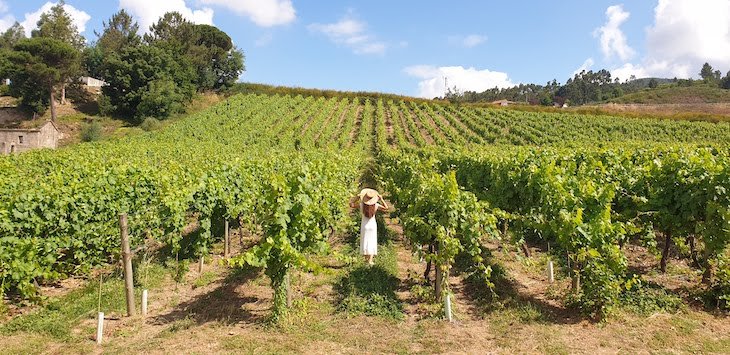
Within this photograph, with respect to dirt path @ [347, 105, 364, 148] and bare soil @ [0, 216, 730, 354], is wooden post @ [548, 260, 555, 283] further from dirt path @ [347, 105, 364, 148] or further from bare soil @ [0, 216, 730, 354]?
dirt path @ [347, 105, 364, 148]

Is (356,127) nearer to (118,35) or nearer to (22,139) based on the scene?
(22,139)

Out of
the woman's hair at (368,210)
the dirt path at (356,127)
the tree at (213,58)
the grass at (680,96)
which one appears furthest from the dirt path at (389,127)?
the grass at (680,96)

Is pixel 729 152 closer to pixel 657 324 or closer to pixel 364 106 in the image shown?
pixel 657 324

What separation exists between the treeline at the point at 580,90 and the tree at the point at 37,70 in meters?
87.4

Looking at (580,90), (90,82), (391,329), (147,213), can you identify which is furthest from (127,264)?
(580,90)

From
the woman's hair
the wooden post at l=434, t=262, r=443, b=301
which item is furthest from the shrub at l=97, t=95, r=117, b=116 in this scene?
the wooden post at l=434, t=262, r=443, b=301

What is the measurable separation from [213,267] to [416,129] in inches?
1440

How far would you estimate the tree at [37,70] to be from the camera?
44.8m

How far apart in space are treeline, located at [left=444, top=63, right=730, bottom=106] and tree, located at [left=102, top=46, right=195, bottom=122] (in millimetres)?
78618

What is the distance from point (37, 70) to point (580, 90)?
441 feet

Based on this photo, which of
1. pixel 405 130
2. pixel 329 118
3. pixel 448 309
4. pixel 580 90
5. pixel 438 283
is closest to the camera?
pixel 448 309

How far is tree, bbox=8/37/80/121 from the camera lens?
147 ft

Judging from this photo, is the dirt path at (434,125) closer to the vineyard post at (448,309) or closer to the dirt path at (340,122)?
the dirt path at (340,122)

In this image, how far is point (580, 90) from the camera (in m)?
135
